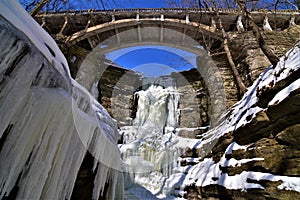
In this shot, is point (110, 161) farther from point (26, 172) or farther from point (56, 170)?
point (26, 172)

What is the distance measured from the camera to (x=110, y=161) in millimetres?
3166

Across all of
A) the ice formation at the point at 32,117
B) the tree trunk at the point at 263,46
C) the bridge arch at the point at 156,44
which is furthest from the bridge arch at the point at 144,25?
the ice formation at the point at 32,117

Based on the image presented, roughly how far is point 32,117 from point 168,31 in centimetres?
1059

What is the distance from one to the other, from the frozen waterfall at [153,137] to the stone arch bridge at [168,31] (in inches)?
142

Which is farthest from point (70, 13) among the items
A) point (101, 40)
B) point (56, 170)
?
point (56, 170)

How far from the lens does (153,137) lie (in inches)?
378

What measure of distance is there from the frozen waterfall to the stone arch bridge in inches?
142

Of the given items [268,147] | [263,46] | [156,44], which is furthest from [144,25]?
[268,147]

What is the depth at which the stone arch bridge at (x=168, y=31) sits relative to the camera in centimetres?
971

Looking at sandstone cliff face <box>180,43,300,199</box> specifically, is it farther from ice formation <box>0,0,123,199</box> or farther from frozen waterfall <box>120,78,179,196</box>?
frozen waterfall <box>120,78,179,196</box>

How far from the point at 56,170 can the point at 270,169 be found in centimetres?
272

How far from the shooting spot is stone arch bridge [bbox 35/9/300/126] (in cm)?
971

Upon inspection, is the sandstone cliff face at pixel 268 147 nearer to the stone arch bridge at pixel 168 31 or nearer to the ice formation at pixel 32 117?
the ice formation at pixel 32 117

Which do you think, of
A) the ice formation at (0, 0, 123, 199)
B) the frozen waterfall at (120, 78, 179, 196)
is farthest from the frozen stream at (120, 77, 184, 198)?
the ice formation at (0, 0, 123, 199)
